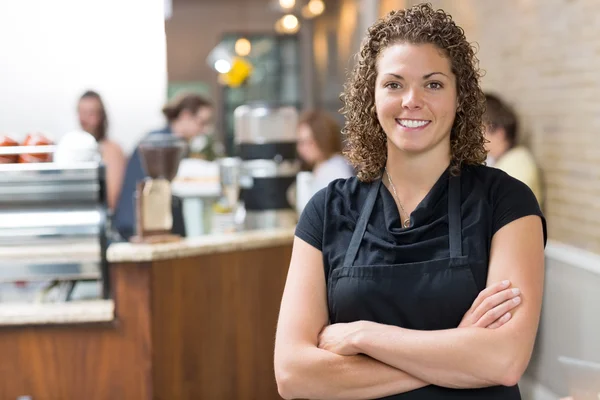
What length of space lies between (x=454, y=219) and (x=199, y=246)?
Result: 6.27ft

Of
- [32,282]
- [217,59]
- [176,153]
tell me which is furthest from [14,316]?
[217,59]

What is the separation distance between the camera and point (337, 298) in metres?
1.73

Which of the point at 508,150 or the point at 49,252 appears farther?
the point at 508,150

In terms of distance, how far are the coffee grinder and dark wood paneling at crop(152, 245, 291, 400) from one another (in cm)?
14

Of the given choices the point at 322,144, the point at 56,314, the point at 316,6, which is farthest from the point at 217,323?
the point at 316,6

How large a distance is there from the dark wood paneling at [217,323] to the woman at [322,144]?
120cm

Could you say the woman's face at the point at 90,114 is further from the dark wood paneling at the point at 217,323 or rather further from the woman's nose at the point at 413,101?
the woman's nose at the point at 413,101

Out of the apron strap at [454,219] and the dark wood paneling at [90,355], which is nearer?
the apron strap at [454,219]

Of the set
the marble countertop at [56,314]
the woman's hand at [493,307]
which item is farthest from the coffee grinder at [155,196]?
the woman's hand at [493,307]

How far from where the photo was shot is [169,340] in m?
3.39

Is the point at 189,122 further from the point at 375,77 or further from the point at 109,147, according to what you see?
the point at 375,77

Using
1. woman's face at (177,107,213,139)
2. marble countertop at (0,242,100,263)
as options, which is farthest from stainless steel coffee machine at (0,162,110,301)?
woman's face at (177,107,213,139)

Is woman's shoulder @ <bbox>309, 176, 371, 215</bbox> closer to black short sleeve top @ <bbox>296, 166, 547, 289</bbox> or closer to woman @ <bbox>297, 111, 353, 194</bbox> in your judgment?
black short sleeve top @ <bbox>296, 166, 547, 289</bbox>

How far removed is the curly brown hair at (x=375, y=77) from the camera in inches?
68.4
